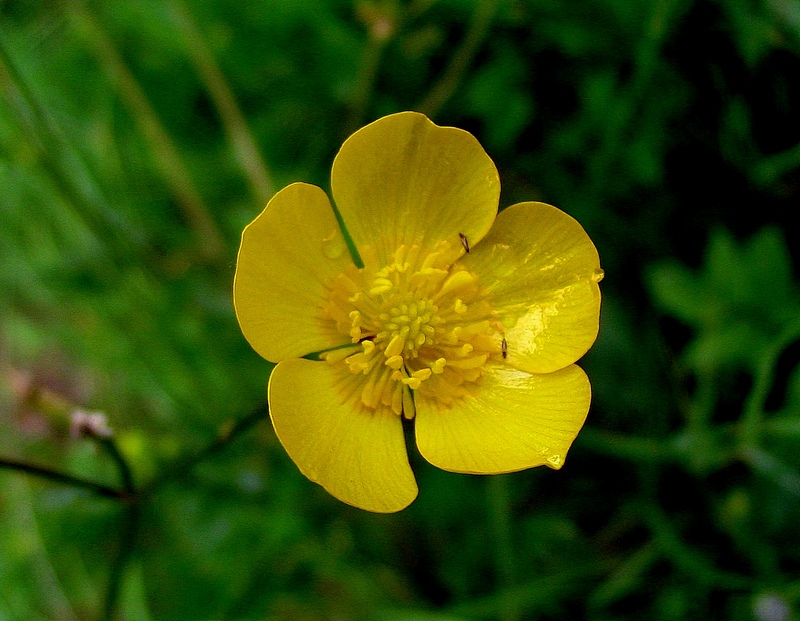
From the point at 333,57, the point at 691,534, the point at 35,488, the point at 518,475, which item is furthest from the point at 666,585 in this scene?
the point at 35,488

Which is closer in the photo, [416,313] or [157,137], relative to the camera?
[416,313]

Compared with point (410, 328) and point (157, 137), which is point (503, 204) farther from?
point (157, 137)

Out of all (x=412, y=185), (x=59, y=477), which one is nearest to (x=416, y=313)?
(x=412, y=185)

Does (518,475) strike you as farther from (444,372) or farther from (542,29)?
(542,29)

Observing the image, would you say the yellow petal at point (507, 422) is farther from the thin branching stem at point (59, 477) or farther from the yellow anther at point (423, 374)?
the thin branching stem at point (59, 477)

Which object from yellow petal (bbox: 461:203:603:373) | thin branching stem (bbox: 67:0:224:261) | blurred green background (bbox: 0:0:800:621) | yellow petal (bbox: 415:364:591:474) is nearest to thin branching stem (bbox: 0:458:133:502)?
blurred green background (bbox: 0:0:800:621)

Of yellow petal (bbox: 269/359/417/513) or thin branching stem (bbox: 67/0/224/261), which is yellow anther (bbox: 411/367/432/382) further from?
thin branching stem (bbox: 67/0/224/261)

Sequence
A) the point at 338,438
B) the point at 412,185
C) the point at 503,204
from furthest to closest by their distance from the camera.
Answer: the point at 503,204, the point at 412,185, the point at 338,438
